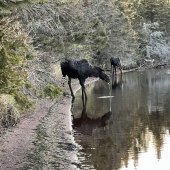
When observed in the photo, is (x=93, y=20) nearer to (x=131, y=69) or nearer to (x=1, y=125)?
(x=131, y=69)

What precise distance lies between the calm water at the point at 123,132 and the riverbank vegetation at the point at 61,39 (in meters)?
2.37

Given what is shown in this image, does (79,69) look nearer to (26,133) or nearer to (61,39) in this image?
(61,39)

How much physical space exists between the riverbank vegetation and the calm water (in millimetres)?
2369

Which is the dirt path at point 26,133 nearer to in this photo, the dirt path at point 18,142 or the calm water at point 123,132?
the dirt path at point 18,142

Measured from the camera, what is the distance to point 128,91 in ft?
99.8

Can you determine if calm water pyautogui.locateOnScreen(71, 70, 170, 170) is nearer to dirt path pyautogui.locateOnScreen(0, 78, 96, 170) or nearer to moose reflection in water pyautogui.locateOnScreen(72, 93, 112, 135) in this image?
moose reflection in water pyautogui.locateOnScreen(72, 93, 112, 135)

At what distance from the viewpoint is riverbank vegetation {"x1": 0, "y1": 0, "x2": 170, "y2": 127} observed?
1645 cm

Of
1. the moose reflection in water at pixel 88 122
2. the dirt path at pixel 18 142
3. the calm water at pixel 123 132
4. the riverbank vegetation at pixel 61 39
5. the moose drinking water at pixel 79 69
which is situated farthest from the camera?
the moose drinking water at pixel 79 69

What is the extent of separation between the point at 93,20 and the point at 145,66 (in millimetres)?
19881

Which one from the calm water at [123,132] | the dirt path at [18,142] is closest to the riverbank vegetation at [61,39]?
the dirt path at [18,142]

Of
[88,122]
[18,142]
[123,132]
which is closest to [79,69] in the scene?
[88,122]

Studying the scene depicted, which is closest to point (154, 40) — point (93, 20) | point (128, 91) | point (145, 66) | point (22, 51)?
point (145, 66)

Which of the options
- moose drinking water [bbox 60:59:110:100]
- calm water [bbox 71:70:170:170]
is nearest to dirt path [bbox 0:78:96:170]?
calm water [bbox 71:70:170:170]

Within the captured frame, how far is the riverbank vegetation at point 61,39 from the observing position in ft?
54.0
